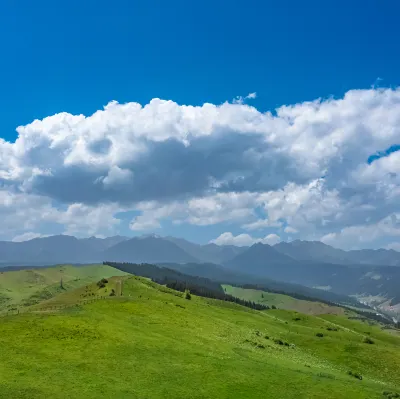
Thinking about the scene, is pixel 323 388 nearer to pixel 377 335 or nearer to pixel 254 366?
pixel 254 366

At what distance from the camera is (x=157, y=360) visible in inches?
2093

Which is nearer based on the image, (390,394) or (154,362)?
(154,362)

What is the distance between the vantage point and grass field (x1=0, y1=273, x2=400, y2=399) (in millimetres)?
43656

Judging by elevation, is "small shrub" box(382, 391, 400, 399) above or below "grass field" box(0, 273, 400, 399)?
below

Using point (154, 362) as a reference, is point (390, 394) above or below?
below

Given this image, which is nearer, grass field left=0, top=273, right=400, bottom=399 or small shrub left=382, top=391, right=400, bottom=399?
grass field left=0, top=273, right=400, bottom=399

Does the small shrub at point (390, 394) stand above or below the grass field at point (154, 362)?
below

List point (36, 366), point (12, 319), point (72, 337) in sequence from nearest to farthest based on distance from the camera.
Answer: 1. point (36, 366)
2. point (72, 337)
3. point (12, 319)

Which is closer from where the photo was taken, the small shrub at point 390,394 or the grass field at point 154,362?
the grass field at point 154,362

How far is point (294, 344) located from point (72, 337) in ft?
183

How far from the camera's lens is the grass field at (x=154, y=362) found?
4366cm

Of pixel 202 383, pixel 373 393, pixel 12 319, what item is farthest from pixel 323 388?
pixel 12 319

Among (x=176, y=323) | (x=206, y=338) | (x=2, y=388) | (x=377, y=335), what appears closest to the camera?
(x=2, y=388)

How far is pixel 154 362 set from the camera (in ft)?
171
